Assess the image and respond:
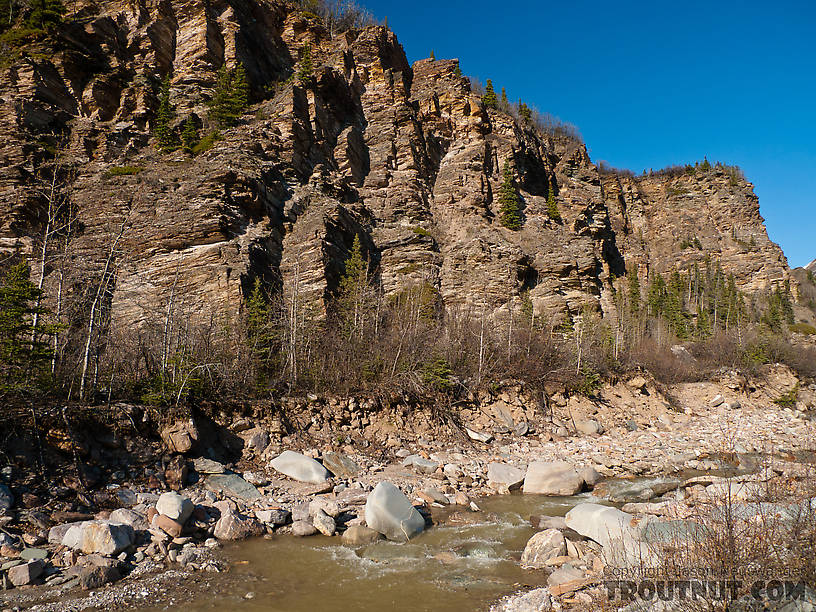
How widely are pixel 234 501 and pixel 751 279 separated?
237ft

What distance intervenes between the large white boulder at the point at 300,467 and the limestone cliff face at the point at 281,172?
21.4 feet

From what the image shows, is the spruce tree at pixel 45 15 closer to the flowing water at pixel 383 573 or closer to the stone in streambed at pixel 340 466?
the stone in streambed at pixel 340 466

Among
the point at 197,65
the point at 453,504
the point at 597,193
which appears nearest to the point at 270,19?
the point at 197,65

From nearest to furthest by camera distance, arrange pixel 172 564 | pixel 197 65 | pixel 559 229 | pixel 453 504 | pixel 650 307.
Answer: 1. pixel 172 564
2. pixel 453 504
3. pixel 197 65
4. pixel 559 229
5. pixel 650 307

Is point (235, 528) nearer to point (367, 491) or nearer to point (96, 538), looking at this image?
point (96, 538)

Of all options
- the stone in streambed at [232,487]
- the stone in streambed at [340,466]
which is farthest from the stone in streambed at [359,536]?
the stone in streambed at [340,466]

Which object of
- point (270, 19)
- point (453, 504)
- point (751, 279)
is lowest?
point (453, 504)

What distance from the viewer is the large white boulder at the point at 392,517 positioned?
265 inches

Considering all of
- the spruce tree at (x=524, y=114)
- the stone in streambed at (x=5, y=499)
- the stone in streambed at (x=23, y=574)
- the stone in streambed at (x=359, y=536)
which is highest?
the spruce tree at (x=524, y=114)

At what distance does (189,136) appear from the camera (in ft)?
89.5

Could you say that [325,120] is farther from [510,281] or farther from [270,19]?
[510,281]

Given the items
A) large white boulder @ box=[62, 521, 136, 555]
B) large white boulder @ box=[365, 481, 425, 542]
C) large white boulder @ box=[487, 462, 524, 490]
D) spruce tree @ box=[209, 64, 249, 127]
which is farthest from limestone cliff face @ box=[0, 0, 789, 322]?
Answer: large white boulder @ box=[487, 462, 524, 490]

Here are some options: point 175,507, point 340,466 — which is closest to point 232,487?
point 175,507

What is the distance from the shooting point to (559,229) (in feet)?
128
